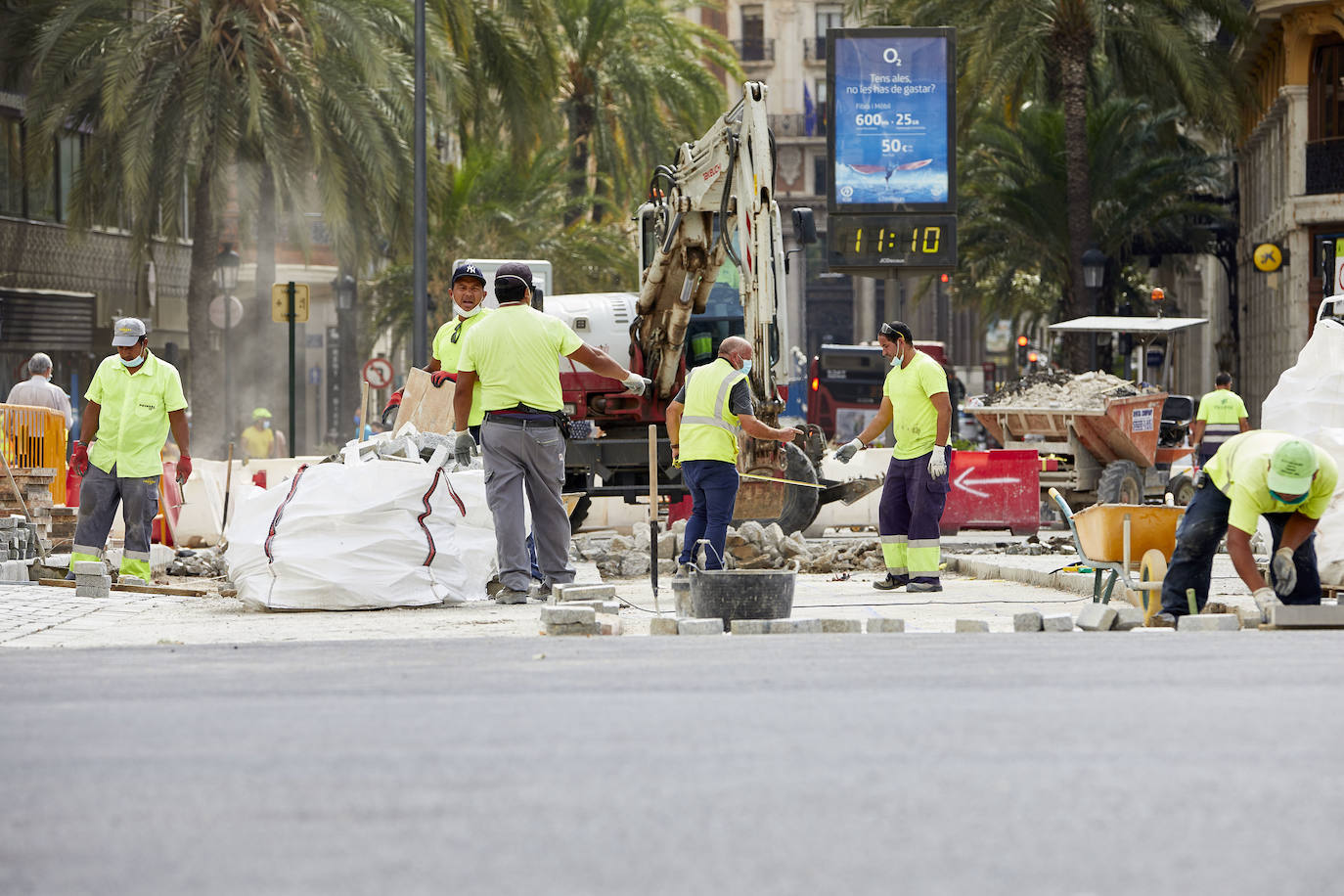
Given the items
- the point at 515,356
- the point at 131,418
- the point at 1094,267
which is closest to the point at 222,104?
the point at 1094,267

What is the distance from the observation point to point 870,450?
2150 cm

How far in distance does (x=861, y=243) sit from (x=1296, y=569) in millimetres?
15261

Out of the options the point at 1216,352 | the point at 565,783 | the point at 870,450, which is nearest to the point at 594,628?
the point at 565,783

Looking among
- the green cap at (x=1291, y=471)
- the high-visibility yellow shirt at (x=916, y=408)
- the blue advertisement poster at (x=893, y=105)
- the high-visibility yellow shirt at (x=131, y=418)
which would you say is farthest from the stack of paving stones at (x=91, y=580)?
the blue advertisement poster at (x=893, y=105)

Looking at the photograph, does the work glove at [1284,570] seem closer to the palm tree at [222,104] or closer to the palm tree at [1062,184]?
the palm tree at [222,104]

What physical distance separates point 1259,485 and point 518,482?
368 centimetres

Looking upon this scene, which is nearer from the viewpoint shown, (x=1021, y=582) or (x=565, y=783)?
(x=565, y=783)

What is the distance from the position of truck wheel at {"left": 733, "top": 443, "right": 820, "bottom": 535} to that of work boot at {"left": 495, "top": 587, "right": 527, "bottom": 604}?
585 cm

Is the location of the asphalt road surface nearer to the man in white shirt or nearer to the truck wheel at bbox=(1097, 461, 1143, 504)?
the man in white shirt

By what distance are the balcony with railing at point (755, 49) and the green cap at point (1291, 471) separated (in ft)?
236

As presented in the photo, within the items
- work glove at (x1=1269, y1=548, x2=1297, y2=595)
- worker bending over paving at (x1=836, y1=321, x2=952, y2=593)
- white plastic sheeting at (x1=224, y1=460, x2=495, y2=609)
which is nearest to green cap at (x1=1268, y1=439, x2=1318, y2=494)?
work glove at (x1=1269, y1=548, x2=1297, y2=595)

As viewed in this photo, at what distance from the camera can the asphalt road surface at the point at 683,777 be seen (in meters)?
3.79

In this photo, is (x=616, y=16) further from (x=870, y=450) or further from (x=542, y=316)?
(x=542, y=316)

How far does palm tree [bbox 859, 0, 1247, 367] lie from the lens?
29531 mm
